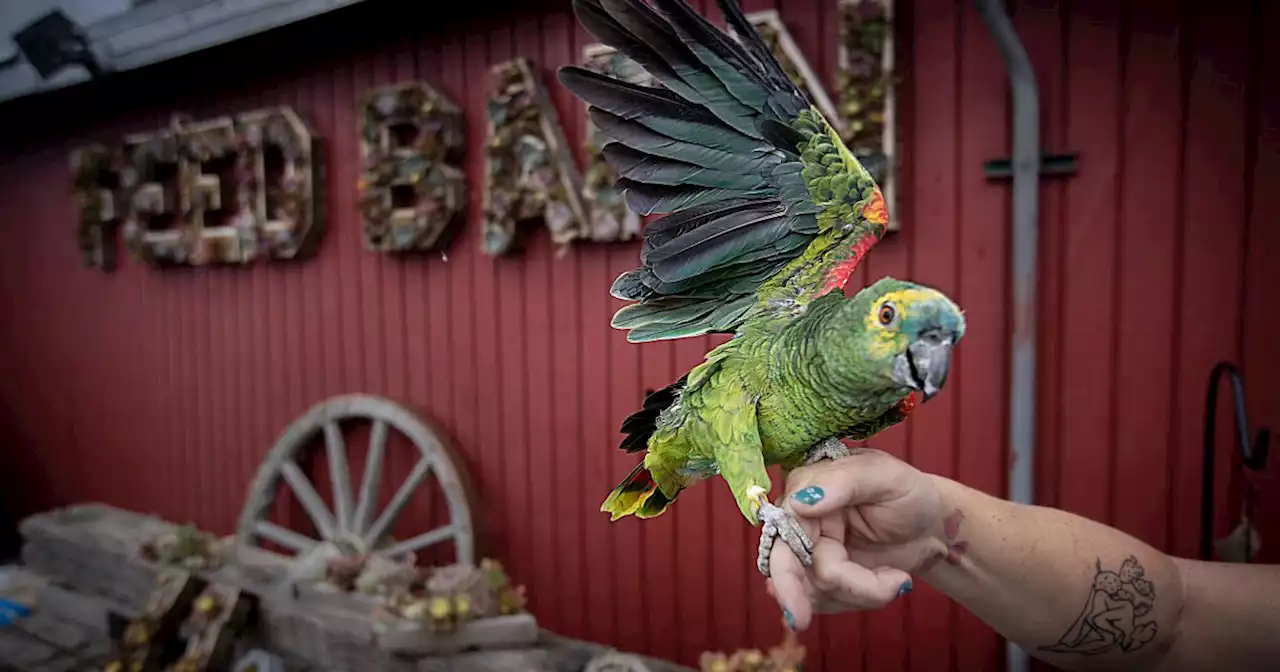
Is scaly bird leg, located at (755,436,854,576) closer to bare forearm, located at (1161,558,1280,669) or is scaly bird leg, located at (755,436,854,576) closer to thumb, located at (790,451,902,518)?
thumb, located at (790,451,902,518)

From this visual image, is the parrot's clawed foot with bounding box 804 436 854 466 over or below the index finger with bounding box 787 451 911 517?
over

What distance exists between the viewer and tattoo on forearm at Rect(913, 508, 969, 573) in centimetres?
106

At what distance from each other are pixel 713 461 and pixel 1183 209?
44.2 inches

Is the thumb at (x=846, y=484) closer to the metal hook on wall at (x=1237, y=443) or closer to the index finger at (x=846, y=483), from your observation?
the index finger at (x=846, y=483)

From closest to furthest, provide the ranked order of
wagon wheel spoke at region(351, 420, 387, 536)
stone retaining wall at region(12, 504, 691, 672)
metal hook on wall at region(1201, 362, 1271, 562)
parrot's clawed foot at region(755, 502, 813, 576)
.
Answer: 1. parrot's clawed foot at region(755, 502, 813, 576)
2. metal hook on wall at region(1201, 362, 1271, 562)
3. stone retaining wall at region(12, 504, 691, 672)
4. wagon wheel spoke at region(351, 420, 387, 536)

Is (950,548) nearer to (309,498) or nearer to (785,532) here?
(785,532)

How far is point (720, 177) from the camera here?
932mm

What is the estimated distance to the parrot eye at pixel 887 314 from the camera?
28.6 inches

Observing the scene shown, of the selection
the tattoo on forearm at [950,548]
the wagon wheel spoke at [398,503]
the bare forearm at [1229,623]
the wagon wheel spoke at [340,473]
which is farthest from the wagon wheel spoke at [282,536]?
the bare forearm at [1229,623]

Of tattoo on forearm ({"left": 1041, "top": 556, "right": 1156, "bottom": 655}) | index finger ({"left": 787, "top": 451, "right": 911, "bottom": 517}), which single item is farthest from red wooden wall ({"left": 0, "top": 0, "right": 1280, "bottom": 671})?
index finger ({"left": 787, "top": 451, "right": 911, "bottom": 517})

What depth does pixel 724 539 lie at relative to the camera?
2.02 metres

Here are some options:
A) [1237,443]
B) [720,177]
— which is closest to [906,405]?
[720,177]

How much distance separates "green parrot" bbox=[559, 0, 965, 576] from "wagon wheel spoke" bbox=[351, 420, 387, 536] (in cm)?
169

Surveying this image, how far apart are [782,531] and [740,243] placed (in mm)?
332
